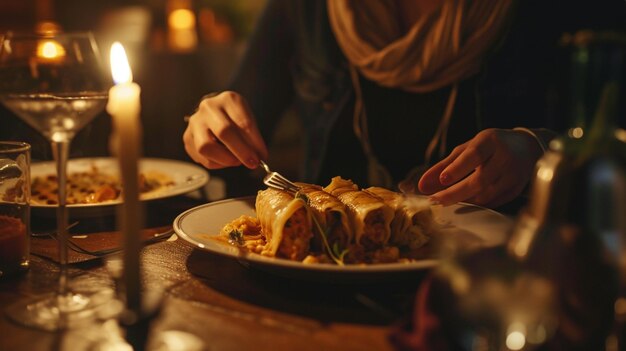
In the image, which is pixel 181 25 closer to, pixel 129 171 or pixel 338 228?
pixel 338 228

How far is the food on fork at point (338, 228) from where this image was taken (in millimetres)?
996

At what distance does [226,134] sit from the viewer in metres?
1.30

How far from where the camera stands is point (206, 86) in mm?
4469

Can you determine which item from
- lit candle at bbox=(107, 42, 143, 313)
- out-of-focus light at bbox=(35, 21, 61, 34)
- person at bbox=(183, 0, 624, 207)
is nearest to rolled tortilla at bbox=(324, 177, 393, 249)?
lit candle at bbox=(107, 42, 143, 313)

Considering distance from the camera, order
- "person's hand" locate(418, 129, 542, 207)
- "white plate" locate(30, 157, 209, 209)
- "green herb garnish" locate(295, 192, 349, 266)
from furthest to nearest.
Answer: "white plate" locate(30, 157, 209, 209), "person's hand" locate(418, 129, 542, 207), "green herb garnish" locate(295, 192, 349, 266)

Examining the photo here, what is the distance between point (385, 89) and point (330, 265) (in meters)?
1.35

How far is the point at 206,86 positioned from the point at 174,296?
3701 millimetres

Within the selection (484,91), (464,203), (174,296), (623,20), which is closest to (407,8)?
(484,91)

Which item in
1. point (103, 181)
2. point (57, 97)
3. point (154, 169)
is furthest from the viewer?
point (154, 169)

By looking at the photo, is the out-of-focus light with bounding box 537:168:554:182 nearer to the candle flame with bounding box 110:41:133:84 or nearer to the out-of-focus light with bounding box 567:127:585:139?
the out-of-focus light with bounding box 567:127:585:139

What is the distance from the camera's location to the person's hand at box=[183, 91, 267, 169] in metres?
1.30

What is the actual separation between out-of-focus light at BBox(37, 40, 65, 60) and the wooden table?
0.32 m

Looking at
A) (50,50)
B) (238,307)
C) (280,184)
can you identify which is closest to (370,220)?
(280,184)

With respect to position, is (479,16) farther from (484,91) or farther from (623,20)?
(623,20)
